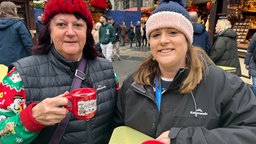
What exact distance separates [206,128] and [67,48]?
1.11m

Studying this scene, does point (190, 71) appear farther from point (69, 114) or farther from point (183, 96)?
point (69, 114)

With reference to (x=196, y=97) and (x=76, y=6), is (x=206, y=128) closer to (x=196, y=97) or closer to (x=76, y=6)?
(x=196, y=97)

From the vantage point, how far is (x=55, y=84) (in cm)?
171

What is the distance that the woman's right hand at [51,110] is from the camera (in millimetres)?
1344

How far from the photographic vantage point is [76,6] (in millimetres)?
1726

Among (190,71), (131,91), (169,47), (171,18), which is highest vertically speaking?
(171,18)

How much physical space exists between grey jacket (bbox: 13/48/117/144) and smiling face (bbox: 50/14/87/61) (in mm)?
73

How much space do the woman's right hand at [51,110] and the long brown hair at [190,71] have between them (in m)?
0.62

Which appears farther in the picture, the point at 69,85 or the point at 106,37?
Result: the point at 106,37

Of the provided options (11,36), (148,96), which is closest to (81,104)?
(148,96)

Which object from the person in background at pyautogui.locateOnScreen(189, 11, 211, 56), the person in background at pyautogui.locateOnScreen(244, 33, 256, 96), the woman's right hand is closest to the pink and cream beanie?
the woman's right hand

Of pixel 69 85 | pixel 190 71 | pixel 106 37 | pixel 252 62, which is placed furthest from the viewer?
pixel 106 37

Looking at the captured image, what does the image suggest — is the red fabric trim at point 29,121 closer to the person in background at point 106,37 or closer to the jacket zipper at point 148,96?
the jacket zipper at point 148,96

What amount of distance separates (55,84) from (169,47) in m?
0.85
